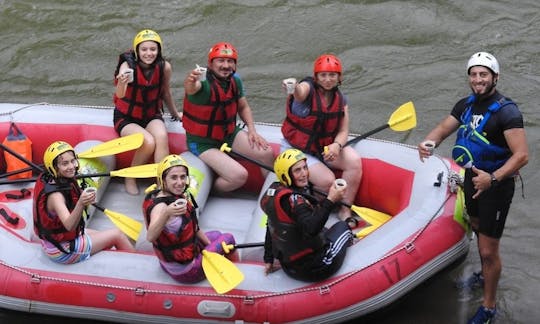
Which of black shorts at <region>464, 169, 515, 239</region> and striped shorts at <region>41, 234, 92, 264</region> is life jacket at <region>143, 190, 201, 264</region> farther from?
black shorts at <region>464, 169, 515, 239</region>

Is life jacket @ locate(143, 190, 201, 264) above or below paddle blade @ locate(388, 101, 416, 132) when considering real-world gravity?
below

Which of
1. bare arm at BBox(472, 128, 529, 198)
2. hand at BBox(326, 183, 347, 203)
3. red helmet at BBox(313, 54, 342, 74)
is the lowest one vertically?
hand at BBox(326, 183, 347, 203)

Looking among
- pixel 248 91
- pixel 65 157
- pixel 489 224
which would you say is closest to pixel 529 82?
pixel 248 91

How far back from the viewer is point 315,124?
475cm

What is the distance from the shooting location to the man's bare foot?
520cm

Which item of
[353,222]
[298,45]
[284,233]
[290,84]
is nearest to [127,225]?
[284,233]

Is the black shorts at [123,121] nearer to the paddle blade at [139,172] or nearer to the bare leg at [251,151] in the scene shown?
the paddle blade at [139,172]

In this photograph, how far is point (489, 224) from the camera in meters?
4.05

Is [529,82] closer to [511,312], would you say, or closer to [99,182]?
A: [511,312]

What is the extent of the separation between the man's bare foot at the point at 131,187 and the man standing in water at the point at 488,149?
2045 millimetres

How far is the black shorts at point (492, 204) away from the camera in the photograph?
396cm

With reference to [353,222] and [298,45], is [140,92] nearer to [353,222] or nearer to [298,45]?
[353,222]

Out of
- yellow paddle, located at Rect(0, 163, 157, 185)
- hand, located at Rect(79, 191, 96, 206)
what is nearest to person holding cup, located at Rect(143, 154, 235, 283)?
hand, located at Rect(79, 191, 96, 206)

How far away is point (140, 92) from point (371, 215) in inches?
68.2
